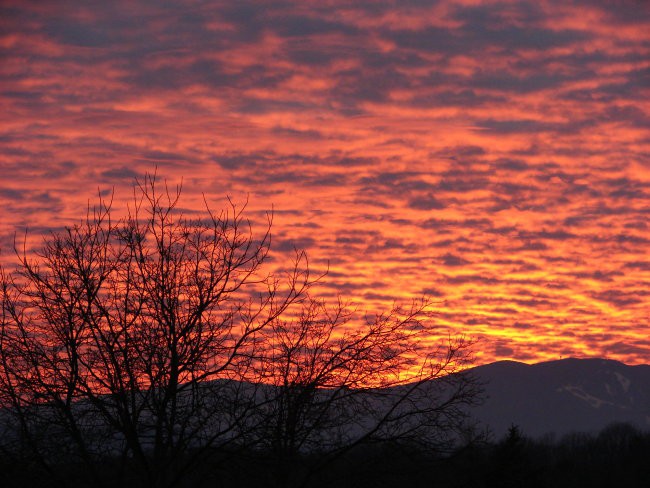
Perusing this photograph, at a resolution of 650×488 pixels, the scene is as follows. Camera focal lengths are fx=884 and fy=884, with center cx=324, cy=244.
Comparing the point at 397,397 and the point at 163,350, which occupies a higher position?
the point at 163,350

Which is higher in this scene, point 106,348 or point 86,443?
point 106,348

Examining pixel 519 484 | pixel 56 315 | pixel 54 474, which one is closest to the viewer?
pixel 54 474

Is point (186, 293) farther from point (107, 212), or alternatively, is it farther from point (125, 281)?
point (107, 212)

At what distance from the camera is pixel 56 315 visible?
512 inches

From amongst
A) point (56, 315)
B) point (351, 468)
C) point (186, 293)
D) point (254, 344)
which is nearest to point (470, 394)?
point (351, 468)

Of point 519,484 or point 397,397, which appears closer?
point 397,397

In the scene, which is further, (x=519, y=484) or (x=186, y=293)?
(x=519, y=484)

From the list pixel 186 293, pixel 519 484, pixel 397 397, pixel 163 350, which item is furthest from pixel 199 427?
pixel 519 484

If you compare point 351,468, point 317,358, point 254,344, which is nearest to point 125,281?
point 254,344

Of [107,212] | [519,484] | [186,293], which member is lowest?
[519,484]

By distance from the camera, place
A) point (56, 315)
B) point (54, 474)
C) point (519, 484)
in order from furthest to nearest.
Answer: point (519, 484) < point (56, 315) < point (54, 474)

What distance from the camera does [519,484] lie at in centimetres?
4347

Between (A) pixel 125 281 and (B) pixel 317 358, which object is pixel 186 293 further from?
(B) pixel 317 358

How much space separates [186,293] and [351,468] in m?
3.58
